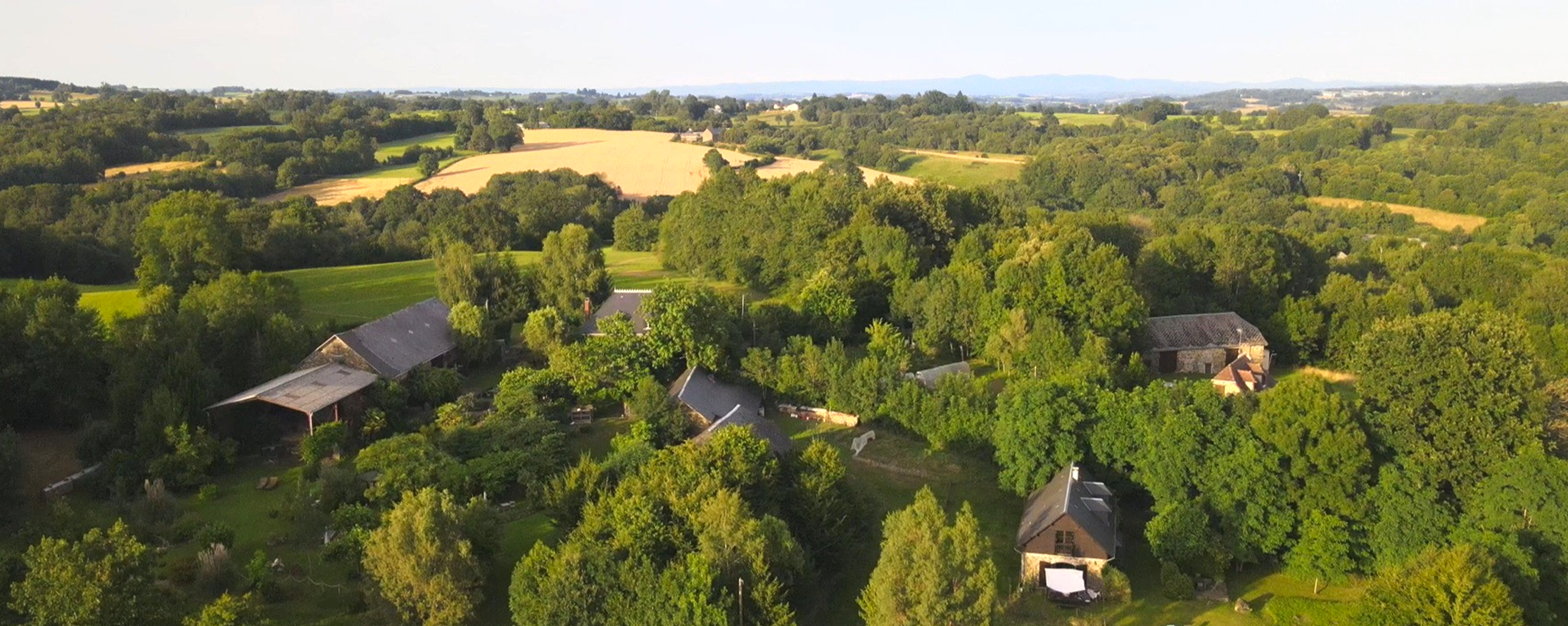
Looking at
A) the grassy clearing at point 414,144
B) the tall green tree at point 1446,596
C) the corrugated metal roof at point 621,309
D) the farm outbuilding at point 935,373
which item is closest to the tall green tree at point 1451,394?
the tall green tree at point 1446,596

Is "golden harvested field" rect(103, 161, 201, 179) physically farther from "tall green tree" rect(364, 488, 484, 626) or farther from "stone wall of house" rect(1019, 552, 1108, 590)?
"stone wall of house" rect(1019, 552, 1108, 590)

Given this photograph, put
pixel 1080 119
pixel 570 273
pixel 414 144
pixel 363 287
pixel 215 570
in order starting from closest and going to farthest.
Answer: pixel 215 570 < pixel 570 273 < pixel 363 287 < pixel 414 144 < pixel 1080 119

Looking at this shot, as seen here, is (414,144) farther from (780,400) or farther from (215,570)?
(215,570)

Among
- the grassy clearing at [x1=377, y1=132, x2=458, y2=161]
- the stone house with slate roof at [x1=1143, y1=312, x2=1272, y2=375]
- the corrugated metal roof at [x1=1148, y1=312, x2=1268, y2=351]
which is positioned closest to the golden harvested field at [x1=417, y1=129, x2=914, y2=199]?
the grassy clearing at [x1=377, y1=132, x2=458, y2=161]

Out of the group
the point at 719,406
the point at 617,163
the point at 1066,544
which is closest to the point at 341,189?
the point at 617,163

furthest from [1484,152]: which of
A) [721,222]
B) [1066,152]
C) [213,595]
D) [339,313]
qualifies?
[213,595]
